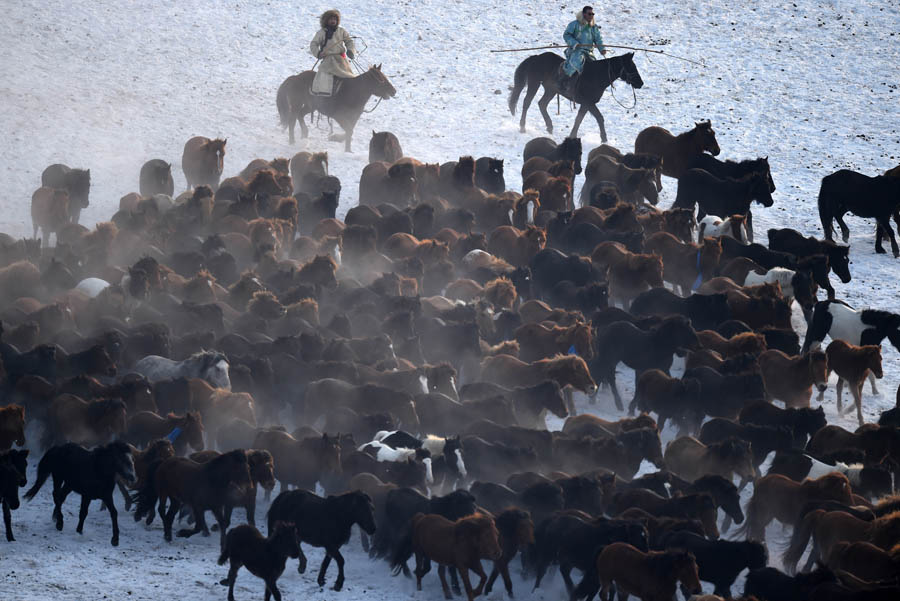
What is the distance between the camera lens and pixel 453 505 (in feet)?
40.5

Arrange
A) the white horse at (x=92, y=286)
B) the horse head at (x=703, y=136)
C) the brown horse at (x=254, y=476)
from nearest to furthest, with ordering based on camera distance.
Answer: the brown horse at (x=254, y=476) < the white horse at (x=92, y=286) < the horse head at (x=703, y=136)

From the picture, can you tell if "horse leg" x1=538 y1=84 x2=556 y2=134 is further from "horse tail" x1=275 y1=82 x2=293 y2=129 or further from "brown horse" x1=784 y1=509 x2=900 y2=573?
"brown horse" x1=784 y1=509 x2=900 y2=573

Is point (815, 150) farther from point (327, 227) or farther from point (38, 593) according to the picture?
point (38, 593)

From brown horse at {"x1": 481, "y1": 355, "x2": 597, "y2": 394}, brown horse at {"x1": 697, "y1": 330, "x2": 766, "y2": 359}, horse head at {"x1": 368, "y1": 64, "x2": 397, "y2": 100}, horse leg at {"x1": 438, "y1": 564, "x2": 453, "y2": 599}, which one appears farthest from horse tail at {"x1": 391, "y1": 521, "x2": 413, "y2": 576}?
horse head at {"x1": 368, "y1": 64, "x2": 397, "y2": 100}

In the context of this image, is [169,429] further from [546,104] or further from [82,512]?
[546,104]

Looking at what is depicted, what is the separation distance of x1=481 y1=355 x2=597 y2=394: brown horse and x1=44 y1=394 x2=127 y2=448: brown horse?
4913mm

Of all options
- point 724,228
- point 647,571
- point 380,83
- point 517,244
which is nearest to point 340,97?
point 380,83

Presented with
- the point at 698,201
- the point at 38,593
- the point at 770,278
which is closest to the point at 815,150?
the point at 698,201

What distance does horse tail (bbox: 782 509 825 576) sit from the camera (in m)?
12.5

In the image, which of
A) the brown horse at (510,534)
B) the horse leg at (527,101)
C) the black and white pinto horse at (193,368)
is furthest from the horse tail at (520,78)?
the brown horse at (510,534)

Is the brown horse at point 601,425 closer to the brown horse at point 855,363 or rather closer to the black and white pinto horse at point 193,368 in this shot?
the brown horse at point 855,363

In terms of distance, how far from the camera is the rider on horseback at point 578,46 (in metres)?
25.6

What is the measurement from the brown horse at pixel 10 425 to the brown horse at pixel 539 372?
596 cm

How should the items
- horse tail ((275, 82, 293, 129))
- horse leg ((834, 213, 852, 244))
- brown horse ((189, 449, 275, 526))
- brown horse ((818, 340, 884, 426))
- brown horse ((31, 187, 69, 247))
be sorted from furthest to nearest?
horse tail ((275, 82, 293, 129)) → horse leg ((834, 213, 852, 244)) → brown horse ((31, 187, 69, 247)) → brown horse ((818, 340, 884, 426)) → brown horse ((189, 449, 275, 526))
